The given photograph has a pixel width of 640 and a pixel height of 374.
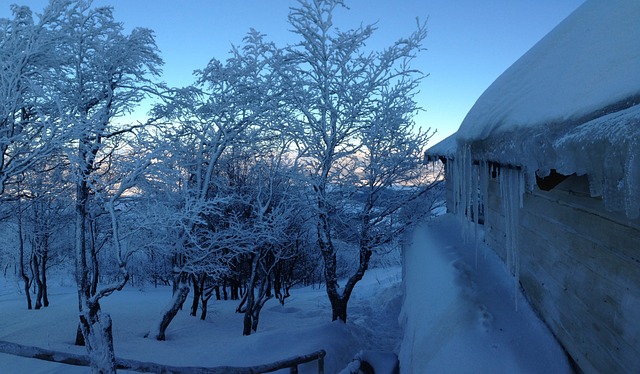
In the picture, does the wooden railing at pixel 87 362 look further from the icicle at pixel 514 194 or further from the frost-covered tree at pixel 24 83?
the frost-covered tree at pixel 24 83

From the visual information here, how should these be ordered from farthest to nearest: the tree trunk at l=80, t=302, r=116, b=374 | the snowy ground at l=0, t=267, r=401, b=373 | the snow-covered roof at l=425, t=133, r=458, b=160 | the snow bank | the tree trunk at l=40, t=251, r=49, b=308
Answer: the tree trunk at l=40, t=251, r=49, b=308
the snow-covered roof at l=425, t=133, r=458, b=160
the snowy ground at l=0, t=267, r=401, b=373
the snow bank
the tree trunk at l=80, t=302, r=116, b=374

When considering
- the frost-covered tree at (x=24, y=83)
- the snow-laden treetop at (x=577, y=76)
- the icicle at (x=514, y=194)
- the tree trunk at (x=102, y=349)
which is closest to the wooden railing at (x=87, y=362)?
the tree trunk at (x=102, y=349)

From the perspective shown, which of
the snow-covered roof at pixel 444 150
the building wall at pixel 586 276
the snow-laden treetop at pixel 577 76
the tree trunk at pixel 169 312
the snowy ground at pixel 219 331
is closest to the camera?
the snow-laden treetop at pixel 577 76

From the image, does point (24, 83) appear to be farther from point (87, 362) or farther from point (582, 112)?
point (582, 112)

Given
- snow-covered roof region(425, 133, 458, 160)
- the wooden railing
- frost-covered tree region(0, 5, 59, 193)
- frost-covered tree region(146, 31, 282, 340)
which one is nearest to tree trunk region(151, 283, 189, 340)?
frost-covered tree region(146, 31, 282, 340)

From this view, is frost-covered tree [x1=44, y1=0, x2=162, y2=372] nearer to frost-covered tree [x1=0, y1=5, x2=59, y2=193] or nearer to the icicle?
frost-covered tree [x1=0, y1=5, x2=59, y2=193]

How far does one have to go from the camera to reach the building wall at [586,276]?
7.02 ft

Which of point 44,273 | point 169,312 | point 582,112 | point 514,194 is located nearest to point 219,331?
point 169,312

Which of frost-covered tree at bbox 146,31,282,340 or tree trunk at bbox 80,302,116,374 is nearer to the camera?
tree trunk at bbox 80,302,116,374

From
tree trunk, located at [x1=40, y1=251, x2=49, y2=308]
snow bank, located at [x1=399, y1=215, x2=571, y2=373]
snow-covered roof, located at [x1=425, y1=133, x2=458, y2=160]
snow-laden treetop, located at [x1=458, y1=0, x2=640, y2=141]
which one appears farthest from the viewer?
tree trunk, located at [x1=40, y1=251, x2=49, y2=308]

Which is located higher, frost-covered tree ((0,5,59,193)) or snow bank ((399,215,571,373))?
frost-covered tree ((0,5,59,193))

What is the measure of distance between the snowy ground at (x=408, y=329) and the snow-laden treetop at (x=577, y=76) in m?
1.70

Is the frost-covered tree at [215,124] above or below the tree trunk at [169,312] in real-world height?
above

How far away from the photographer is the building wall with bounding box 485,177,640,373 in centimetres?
214
